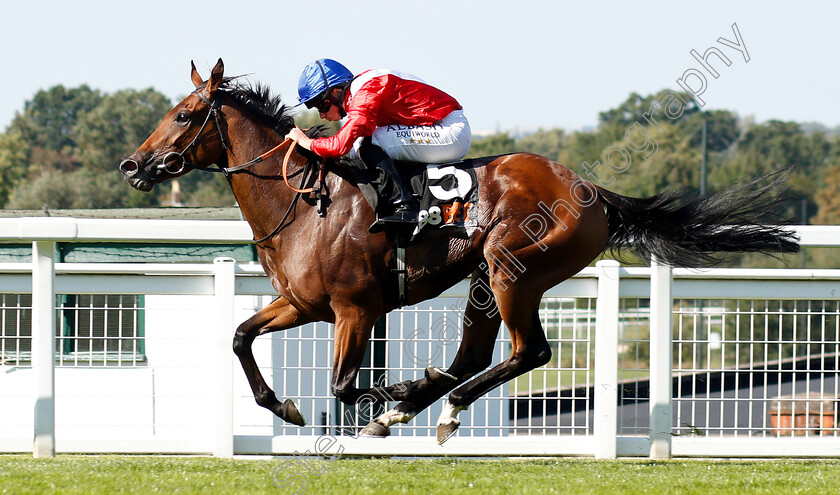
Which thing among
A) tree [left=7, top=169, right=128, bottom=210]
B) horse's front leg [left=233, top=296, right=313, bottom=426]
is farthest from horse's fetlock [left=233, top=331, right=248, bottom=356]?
tree [left=7, top=169, right=128, bottom=210]

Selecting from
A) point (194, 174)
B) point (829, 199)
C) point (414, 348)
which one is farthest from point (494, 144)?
point (414, 348)

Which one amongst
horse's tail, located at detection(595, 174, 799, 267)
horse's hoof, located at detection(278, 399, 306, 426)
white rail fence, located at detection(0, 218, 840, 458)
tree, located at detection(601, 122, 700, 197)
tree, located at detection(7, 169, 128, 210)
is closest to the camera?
horse's hoof, located at detection(278, 399, 306, 426)

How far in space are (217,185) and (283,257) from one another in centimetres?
6083

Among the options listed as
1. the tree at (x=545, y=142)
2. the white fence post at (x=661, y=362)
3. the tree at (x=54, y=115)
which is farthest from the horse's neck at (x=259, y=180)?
the tree at (x=545, y=142)

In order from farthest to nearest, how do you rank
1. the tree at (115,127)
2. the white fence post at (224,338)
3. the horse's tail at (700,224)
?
1. the tree at (115,127)
2. the white fence post at (224,338)
3. the horse's tail at (700,224)

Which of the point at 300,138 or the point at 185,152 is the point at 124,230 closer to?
the point at 185,152

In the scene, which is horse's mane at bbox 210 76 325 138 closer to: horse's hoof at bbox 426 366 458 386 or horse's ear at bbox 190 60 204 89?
horse's ear at bbox 190 60 204 89

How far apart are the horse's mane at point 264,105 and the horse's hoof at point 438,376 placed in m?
1.33

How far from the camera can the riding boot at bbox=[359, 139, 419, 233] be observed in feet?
16.1

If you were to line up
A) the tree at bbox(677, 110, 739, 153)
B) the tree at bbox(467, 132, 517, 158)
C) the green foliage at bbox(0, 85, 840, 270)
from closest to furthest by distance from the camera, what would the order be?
the green foliage at bbox(0, 85, 840, 270) → the tree at bbox(467, 132, 517, 158) → the tree at bbox(677, 110, 739, 153)

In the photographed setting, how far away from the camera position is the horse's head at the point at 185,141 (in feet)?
17.0

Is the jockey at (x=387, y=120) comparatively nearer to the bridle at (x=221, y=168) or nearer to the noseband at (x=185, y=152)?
the bridle at (x=221, y=168)

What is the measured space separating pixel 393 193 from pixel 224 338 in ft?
4.97

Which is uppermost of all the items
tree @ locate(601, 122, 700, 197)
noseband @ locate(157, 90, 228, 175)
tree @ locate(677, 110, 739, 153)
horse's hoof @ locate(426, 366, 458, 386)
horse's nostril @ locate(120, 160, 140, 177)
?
tree @ locate(677, 110, 739, 153)
